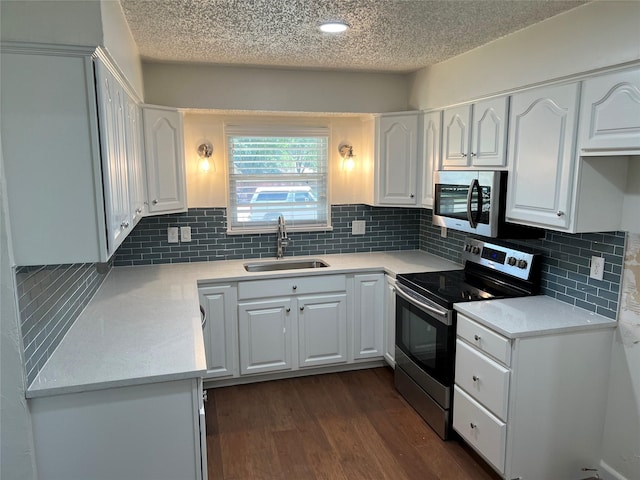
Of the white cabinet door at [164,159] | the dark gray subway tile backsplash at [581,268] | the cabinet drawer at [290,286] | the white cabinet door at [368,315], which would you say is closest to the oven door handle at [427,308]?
the white cabinet door at [368,315]

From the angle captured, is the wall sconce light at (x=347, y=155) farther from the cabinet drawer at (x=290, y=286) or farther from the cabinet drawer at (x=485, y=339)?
the cabinet drawer at (x=485, y=339)

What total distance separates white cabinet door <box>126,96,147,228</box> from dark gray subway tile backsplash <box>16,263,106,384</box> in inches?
16.5

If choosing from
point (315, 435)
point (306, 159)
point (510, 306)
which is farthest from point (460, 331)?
point (306, 159)

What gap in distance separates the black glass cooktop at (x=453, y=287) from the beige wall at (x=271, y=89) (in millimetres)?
1356

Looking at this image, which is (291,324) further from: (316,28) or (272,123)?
(316,28)

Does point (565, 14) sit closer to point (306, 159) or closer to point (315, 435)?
point (306, 159)

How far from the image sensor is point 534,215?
2.34 metres

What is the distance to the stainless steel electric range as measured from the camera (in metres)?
2.65

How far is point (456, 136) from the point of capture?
9.83 feet

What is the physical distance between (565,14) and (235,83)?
208cm

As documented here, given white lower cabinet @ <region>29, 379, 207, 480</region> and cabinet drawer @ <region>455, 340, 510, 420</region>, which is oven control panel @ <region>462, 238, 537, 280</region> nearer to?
cabinet drawer @ <region>455, 340, 510, 420</region>

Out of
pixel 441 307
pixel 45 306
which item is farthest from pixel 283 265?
pixel 45 306

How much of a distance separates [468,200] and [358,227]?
142 cm

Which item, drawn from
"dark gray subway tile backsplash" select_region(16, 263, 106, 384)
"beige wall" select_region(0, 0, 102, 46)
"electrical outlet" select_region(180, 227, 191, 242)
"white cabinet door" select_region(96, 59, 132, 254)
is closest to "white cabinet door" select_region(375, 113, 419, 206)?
"electrical outlet" select_region(180, 227, 191, 242)
